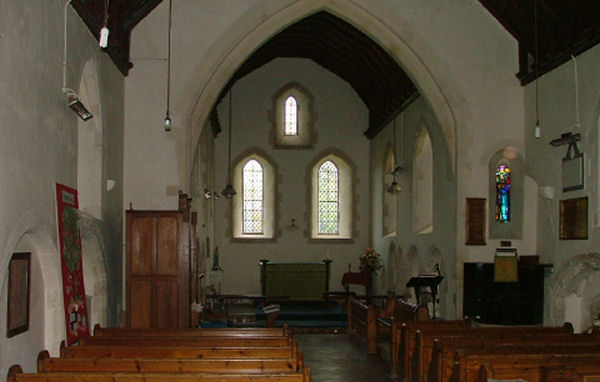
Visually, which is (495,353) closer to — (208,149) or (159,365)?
(159,365)

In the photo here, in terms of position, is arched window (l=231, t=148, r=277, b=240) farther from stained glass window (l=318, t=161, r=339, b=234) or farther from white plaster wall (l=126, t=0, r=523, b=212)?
white plaster wall (l=126, t=0, r=523, b=212)

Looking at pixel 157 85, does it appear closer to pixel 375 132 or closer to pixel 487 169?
pixel 487 169

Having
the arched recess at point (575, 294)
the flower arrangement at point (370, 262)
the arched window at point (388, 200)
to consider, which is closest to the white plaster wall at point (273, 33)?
the arched recess at point (575, 294)

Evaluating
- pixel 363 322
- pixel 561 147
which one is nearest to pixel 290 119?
pixel 363 322

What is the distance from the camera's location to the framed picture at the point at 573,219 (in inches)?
330

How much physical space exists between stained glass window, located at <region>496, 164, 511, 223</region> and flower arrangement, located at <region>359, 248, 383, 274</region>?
20.1 feet

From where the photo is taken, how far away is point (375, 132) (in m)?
17.0

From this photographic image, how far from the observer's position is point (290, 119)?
58.7 ft

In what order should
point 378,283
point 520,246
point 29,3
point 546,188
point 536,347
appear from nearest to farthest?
point 29,3, point 536,347, point 546,188, point 520,246, point 378,283

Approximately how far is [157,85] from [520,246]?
5.68m

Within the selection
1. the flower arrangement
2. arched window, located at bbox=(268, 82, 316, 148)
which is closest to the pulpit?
the flower arrangement

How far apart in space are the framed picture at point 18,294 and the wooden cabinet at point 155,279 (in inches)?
119

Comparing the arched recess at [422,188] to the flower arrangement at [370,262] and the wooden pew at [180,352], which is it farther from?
the wooden pew at [180,352]

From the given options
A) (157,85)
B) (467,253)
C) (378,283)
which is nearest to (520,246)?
(467,253)
